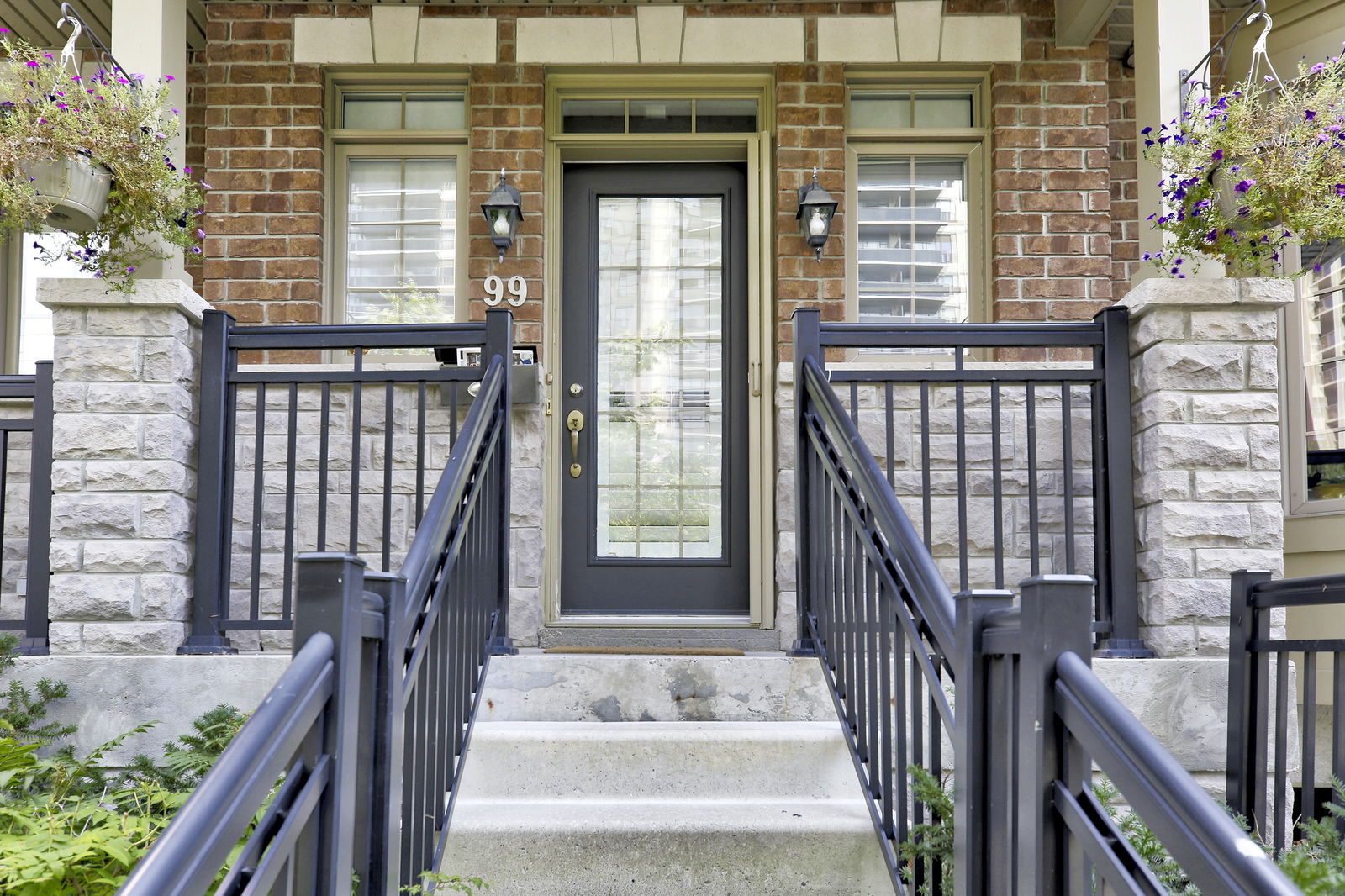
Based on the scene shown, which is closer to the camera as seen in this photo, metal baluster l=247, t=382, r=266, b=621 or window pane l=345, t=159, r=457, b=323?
metal baluster l=247, t=382, r=266, b=621

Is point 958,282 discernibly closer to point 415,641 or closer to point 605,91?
point 605,91

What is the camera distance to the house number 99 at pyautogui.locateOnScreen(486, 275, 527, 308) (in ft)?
15.8

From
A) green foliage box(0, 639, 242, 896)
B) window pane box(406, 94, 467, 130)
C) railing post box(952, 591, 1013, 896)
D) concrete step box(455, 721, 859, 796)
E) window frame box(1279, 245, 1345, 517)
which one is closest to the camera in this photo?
railing post box(952, 591, 1013, 896)

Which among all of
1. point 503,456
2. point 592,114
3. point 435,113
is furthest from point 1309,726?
point 435,113

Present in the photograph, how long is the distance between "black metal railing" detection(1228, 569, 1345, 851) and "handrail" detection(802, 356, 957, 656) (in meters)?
0.91

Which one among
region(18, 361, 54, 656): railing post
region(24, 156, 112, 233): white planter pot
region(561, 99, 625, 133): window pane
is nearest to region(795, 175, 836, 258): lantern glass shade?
region(561, 99, 625, 133): window pane

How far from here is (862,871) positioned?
8.45 ft

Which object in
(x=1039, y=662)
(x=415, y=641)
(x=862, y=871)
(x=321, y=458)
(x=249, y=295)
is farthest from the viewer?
(x=249, y=295)

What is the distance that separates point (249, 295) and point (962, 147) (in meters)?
3.06

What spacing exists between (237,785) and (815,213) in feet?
12.4

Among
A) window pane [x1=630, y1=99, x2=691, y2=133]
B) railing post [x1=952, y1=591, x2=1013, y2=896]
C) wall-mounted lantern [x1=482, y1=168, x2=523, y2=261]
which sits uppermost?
window pane [x1=630, y1=99, x2=691, y2=133]

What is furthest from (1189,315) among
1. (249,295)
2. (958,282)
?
(249,295)

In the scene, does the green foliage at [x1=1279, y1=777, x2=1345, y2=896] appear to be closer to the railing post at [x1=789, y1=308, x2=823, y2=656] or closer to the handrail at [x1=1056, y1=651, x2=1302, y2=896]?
the handrail at [x1=1056, y1=651, x2=1302, y2=896]

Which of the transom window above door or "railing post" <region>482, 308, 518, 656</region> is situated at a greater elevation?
the transom window above door
